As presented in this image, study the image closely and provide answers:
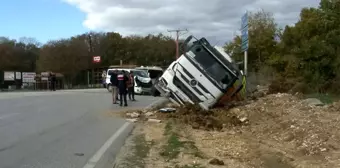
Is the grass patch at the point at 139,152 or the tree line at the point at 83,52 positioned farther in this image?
the tree line at the point at 83,52

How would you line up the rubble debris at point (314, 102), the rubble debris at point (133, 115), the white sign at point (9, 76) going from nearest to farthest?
the rubble debris at point (314, 102) → the rubble debris at point (133, 115) → the white sign at point (9, 76)

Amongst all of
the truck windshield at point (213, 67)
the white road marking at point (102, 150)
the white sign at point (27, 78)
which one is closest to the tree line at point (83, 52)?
the white sign at point (27, 78)

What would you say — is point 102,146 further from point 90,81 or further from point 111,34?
point 111,34

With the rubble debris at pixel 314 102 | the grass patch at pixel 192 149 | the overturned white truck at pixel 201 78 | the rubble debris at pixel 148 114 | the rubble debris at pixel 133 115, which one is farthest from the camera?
the overturned white truck at pixel 201 78

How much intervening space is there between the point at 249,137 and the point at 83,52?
244ft

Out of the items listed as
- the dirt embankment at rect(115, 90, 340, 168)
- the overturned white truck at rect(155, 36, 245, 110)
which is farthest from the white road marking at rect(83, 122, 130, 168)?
the overturned white truck at rect(155, 36, 245, 110)

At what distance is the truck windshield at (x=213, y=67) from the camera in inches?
745

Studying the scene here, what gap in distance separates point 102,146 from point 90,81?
226 feet

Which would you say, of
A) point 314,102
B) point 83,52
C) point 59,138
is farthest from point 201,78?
point 83,52

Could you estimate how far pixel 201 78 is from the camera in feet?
61.5

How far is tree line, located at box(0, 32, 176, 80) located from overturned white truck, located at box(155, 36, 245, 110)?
199 feet

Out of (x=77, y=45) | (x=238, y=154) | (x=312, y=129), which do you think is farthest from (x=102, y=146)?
(x=77, y=45)

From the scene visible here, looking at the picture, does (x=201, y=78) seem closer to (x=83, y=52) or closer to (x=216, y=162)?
(x=216, y=162)

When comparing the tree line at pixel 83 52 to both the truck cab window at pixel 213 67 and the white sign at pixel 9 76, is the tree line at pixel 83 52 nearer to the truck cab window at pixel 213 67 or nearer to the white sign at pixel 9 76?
the white sign at pixel 9 76
